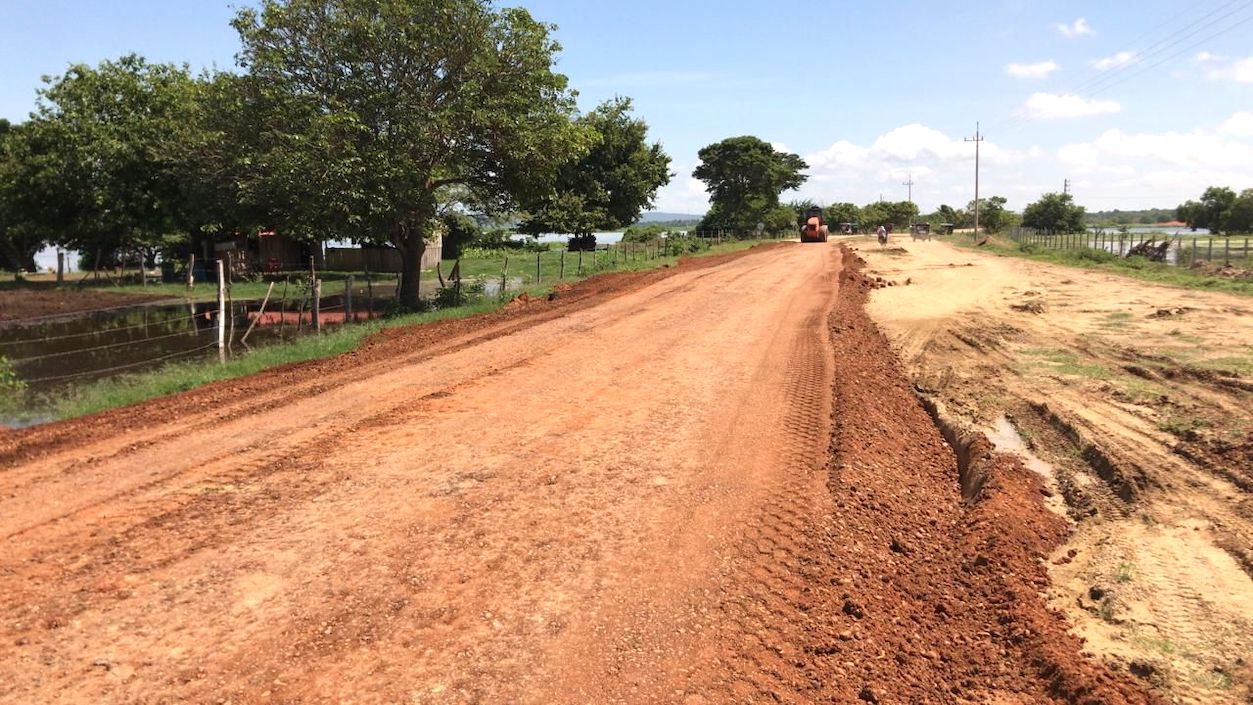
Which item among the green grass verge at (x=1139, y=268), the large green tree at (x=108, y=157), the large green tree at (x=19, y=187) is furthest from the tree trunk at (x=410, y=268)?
the green grass verge at (x=1139, y=268)

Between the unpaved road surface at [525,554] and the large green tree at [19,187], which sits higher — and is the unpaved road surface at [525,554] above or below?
below

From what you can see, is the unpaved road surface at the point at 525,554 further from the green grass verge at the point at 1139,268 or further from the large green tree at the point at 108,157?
the large green tree at the point at 108,157

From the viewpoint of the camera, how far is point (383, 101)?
18.3 metres

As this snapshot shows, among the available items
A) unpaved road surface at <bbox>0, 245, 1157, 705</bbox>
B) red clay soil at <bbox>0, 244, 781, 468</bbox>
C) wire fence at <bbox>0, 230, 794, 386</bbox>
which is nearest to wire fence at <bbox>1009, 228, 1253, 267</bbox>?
wire fence at <bbox>0, 230, 794, 386</bbox>

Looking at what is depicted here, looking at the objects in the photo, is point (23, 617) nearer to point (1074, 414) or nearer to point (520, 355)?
point (520, 355)

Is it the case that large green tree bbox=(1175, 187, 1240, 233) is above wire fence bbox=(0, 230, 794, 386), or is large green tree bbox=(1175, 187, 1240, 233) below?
above

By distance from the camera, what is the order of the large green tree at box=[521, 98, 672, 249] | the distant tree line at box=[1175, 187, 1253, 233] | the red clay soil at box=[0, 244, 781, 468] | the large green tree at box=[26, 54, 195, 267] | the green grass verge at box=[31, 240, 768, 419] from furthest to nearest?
the distant tree line at box=[1175, 187, 1253, 233]
the large green tree at box=[521, 98, 672, 249]
the large green tree at box=[26, 54, 195, 267]
the green grass verge at box=[31, 240, 768, 419]
the red clay soil at box=[0, 244, 781, 468]

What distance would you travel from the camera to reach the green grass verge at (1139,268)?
24.1 m

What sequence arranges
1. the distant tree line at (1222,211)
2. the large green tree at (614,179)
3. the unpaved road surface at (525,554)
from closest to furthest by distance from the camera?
the unpaved road surface at (525,554), the large green tree at (614,179), the distant tree line at (1222,211)

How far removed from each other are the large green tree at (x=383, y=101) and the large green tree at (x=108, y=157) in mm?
15954

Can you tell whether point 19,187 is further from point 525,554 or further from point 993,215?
point 993,215

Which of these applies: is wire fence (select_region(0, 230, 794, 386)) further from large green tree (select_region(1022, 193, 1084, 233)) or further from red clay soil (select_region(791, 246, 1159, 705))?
large green tree (select_region(1022, 193, 1084, 233))

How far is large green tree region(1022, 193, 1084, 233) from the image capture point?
7738cm

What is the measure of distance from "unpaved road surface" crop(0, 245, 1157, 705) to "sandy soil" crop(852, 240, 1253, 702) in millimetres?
335
